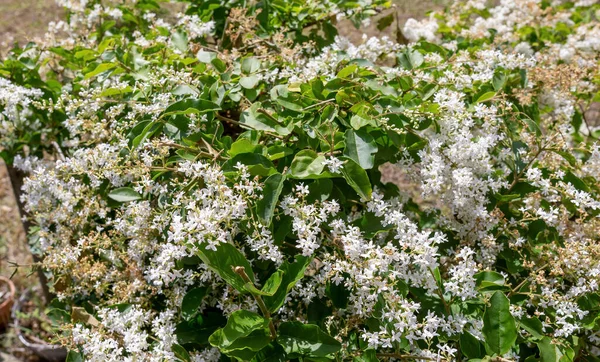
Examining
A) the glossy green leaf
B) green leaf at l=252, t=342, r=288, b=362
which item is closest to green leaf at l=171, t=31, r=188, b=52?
the glossy green leaf

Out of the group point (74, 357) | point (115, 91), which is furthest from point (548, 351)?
point (115, 91)

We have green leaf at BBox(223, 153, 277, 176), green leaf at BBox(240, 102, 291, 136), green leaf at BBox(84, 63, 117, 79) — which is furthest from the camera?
green leaf at BBox(84, 63, 117, 79)

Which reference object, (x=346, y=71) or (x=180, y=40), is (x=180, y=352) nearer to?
(x=346, y=71)

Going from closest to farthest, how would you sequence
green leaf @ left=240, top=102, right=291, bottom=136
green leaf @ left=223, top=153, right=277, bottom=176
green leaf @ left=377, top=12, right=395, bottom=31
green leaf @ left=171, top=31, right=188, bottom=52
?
green leaf @ left=223, top=153, right=277, bottom=176, green leaf @ left=240, top=102, right=291, bottom=136, green leaf @ left=171, top=31, right=188, bottom=52, green leaf @ left=377, top=12, right=395, bottom=31

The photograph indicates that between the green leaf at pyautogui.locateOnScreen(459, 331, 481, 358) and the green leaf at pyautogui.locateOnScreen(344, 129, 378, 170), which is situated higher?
the green leaf at pyautogui.locateOnScreen(344, 129, 378, 170)

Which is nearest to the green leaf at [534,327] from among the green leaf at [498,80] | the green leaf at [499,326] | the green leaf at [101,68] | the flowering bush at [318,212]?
the flowering bush at [318,212]

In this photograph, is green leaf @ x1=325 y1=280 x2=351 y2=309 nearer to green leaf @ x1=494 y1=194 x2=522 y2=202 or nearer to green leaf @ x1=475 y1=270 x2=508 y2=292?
green leaf @ x1=475 y1=270 x2=508 y2=292

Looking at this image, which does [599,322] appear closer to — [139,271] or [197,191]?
[197,191]

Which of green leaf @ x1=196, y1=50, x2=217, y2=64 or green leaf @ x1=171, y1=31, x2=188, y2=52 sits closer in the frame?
green leaf @ x1=196, y1=50, x2=217, y2=64
